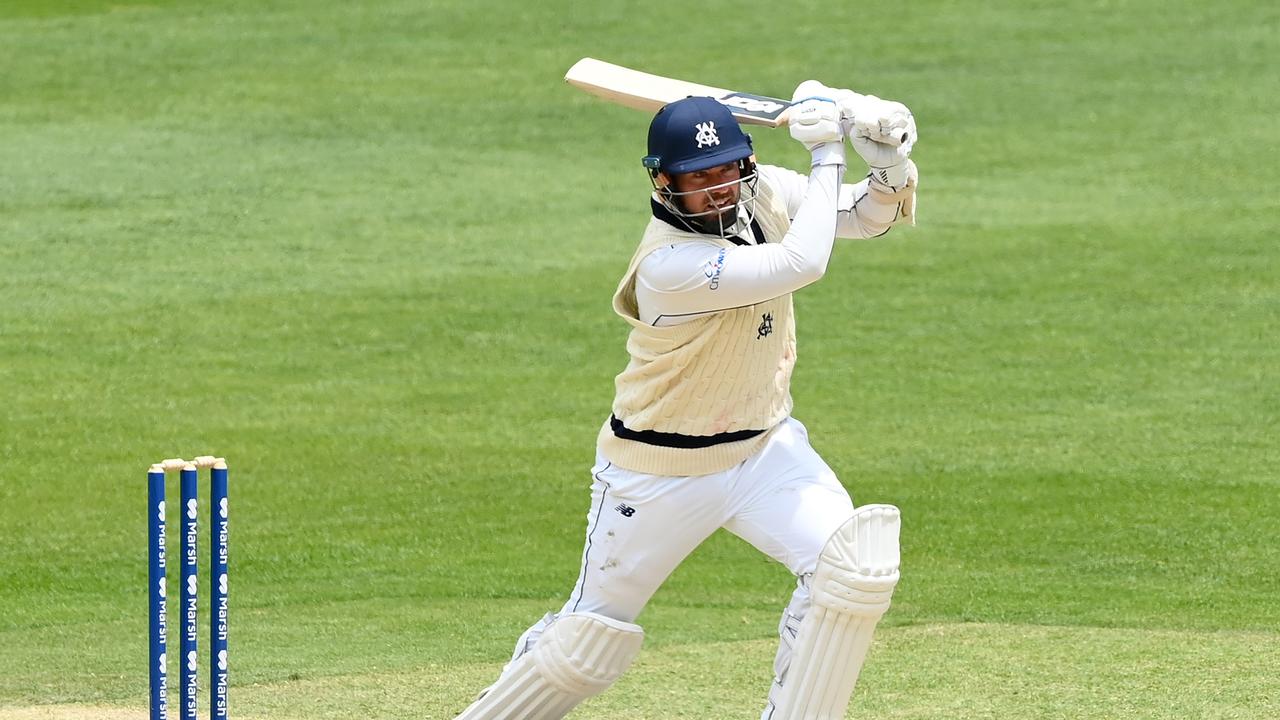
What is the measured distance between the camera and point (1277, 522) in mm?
9148

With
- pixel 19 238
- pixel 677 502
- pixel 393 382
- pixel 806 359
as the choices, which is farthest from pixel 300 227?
pixel 677 502

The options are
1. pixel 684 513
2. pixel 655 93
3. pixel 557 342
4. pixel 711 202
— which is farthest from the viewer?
Result: pixel 557 342

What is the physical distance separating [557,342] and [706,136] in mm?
6995

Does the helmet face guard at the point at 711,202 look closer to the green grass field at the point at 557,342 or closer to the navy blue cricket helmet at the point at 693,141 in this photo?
the navy blue cricket helmet at the point at 693,141

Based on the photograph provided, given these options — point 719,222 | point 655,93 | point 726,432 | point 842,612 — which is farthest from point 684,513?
point 655,93

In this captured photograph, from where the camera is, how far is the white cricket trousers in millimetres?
5449

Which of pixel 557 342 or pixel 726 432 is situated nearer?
pixel 726 432

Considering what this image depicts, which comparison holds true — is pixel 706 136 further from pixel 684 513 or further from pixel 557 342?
pixel 557 342

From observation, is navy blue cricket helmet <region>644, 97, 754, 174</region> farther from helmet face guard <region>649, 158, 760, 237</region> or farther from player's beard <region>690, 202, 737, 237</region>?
player's beard <region>690, 202, 737, 237</region>

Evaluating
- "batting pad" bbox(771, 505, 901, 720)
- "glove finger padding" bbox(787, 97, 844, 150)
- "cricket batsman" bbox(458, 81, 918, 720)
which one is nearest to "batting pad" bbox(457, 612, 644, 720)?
"cricket batsman" bbox(458, 81, 918, 720)

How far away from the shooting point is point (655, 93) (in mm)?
5891

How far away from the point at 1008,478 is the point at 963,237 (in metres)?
4.65

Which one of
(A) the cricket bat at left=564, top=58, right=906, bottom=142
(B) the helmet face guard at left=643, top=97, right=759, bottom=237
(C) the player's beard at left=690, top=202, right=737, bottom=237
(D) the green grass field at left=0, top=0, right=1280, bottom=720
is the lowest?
(D) the green grass field at left=0, top=0, right=1280, bottom=720

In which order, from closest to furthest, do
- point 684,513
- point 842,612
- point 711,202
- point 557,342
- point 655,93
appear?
point 842,612
point 711,202
point 684,513
point 655,93
point 557,342
